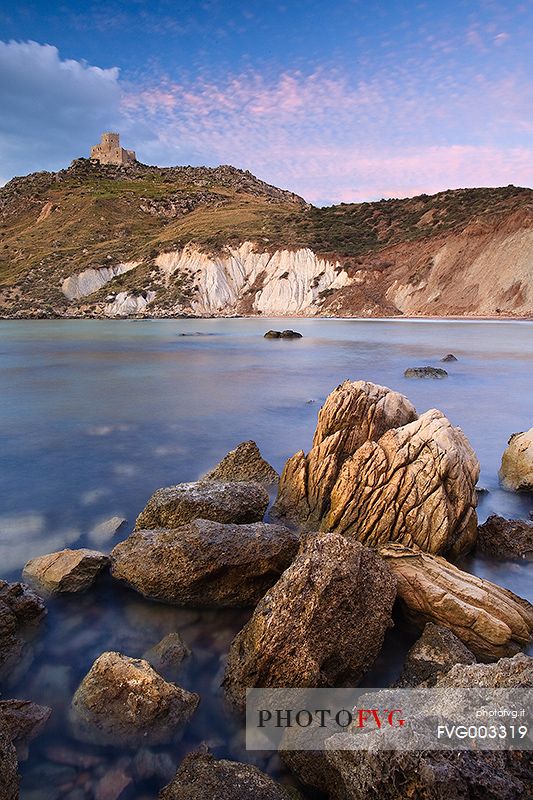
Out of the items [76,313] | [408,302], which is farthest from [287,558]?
[76,313]

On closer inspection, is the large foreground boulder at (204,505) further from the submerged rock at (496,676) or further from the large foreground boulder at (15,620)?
the submerged rock at (496,676)

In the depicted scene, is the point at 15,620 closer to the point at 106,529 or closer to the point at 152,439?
the point at 106,529

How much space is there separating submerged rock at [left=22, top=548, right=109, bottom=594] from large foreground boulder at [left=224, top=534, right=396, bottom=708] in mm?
2051

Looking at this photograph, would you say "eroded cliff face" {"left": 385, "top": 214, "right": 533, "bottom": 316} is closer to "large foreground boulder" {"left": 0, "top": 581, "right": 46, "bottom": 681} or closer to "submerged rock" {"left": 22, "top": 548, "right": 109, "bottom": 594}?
"submerged rock" {"left": 22, "top": 548, "right": 109, "bottom": 594}

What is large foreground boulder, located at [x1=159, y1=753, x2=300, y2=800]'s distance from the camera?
3.07 metres

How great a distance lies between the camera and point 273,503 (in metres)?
7.82

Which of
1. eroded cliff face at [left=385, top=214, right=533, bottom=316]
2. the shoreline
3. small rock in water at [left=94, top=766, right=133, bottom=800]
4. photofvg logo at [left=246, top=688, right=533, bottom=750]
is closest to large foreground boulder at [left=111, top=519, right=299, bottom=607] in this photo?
photofvg logo at [left=246, top=688, right=533, bottom=750]

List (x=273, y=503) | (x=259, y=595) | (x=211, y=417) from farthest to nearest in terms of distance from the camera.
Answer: (x=211, y=417) < (x=273, y=503) < (x=259, y=595)

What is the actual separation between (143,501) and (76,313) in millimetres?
68741

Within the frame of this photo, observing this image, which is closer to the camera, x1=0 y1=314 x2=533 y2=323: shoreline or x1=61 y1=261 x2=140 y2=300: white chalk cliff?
x1=0 y1=314 x2=533 y2=323: shoreline

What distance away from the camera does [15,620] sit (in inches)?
190

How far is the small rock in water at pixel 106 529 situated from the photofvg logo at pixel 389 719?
3696 millimetres

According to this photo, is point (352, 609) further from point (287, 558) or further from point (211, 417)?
point (211, 417)

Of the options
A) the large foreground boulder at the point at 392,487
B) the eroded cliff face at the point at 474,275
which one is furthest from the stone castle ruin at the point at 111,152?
the large foreground boulder at the point at 392,487
